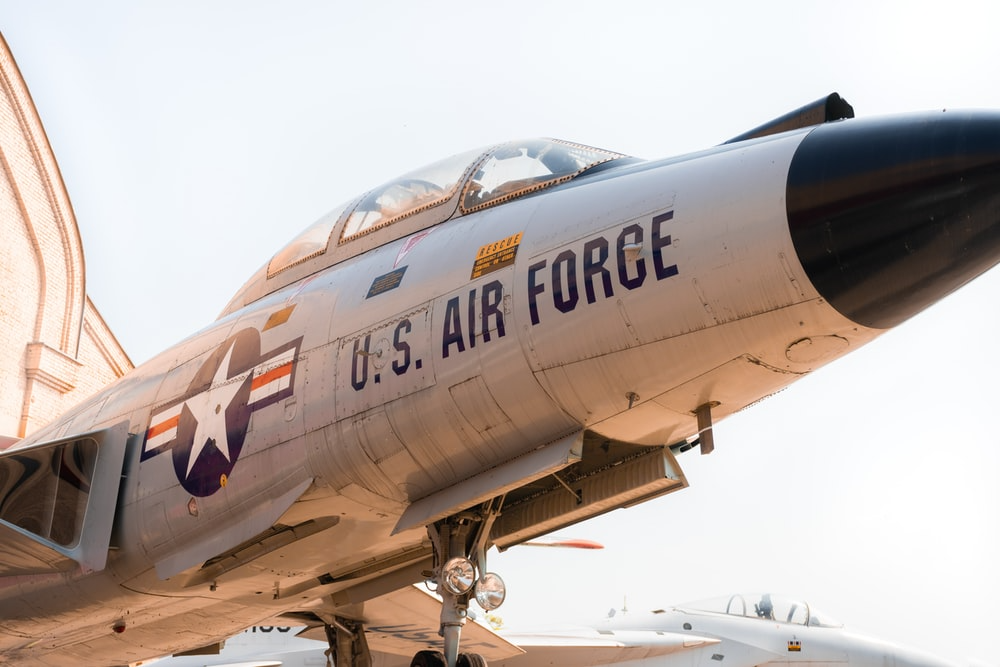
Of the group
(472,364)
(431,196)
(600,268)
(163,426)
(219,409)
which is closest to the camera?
(600,268)

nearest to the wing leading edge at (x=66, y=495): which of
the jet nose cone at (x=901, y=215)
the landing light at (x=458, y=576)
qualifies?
the landing light at (x=458, y=576)

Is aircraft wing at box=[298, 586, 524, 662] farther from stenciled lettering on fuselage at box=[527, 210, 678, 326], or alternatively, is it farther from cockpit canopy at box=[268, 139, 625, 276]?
stenciled lettering on fuselage at box=[527, 210, 678, 326]

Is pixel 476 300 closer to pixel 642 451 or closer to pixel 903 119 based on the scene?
pixel 642 451

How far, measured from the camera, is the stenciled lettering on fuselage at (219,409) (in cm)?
781

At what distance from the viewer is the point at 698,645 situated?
20266 millimetres

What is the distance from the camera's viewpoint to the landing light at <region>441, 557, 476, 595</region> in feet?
23.5

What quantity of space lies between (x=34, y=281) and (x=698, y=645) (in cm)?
1320

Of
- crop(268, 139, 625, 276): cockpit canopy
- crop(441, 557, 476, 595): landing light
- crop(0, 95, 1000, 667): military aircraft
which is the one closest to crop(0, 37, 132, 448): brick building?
crop(0, 95, 1000, 667): military aircraft

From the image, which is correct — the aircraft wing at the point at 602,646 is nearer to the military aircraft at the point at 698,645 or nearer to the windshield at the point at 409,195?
the military aircraft at the point at 698,645

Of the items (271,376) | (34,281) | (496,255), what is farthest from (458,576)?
(34,281)

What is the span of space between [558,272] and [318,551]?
292cm

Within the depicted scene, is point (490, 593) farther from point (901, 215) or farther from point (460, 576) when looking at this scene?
point (901, 215)

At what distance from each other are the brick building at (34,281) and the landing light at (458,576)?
14577 millimetres

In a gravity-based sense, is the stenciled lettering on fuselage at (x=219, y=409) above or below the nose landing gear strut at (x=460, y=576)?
above
